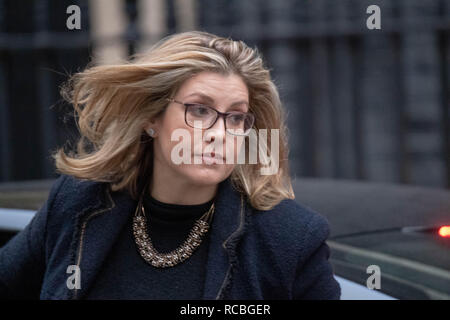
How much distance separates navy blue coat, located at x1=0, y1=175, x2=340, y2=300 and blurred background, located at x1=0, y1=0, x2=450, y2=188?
4.96 metres

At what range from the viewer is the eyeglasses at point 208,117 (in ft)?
5.60

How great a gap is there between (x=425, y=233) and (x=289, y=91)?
192 inches

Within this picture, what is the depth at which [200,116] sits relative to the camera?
171 cm

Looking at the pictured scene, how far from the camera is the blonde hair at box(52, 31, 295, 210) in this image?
5.88 ft

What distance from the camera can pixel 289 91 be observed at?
272 inches

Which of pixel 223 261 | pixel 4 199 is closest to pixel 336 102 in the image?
pixel 4 199

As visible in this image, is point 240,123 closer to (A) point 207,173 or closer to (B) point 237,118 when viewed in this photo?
(B) point 237,118

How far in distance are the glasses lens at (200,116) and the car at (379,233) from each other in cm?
55

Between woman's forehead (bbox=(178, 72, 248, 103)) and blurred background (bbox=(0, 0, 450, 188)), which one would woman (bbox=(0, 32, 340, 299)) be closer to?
woman's forehead (bbox=(178, 72, 248, 103))

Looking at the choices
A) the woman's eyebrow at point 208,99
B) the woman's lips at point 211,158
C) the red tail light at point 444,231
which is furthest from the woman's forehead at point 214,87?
the red tail light at point 444,231

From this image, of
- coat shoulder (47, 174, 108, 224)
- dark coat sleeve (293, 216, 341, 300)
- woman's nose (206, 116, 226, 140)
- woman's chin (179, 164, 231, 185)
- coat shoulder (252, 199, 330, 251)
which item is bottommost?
dark coat sleeve (293, 216, 341, 300)

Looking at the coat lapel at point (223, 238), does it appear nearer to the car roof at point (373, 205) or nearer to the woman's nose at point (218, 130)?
the woman's nose at point (218, 130)

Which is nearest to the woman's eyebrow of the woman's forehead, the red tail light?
the woman's forehead

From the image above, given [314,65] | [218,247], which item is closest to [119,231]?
[218,247]
